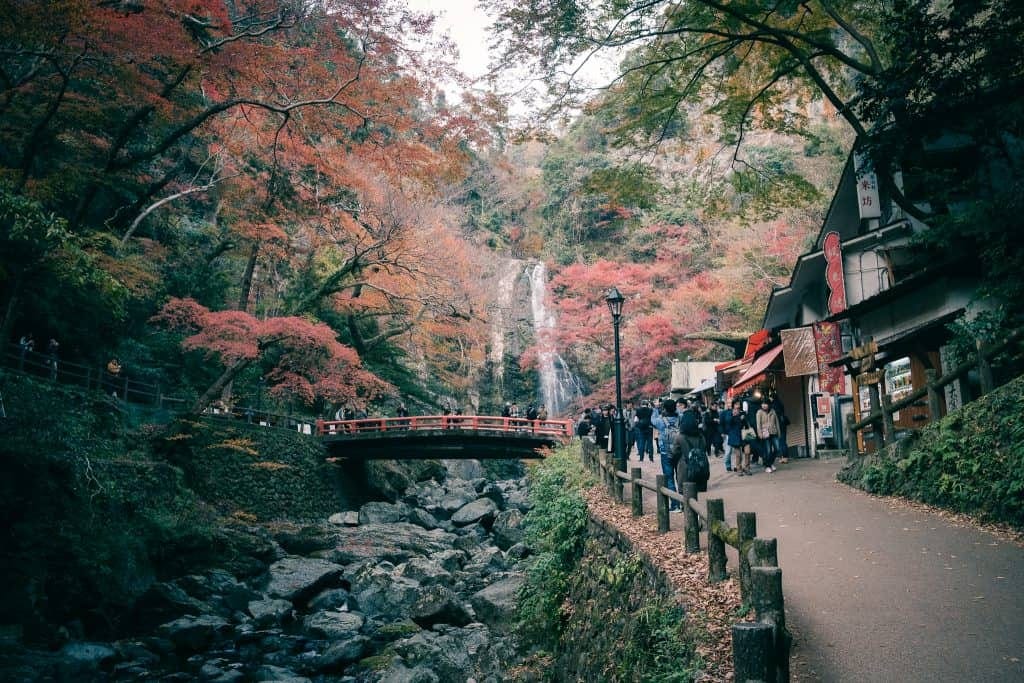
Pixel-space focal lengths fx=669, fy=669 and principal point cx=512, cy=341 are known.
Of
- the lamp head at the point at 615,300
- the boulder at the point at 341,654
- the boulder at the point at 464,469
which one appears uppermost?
the lamp head at the point at 615,300

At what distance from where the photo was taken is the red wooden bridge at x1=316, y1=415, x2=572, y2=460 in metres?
24.8

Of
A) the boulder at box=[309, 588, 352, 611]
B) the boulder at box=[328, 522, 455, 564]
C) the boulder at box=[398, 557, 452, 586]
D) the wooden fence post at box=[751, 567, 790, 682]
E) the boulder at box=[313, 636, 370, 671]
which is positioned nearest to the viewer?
the wooden fence post at box=[751, 567, 790, 682]

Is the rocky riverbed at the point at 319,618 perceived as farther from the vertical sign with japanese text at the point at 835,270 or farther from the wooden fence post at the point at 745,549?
the vertical sign with japanese text at the point at 835,270

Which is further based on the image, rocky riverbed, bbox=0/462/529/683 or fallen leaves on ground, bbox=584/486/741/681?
rocky riverbed, bbox=0/462/529/683

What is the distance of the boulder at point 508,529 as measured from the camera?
2055 centimetres

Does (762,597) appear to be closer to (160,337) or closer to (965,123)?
(965,123)

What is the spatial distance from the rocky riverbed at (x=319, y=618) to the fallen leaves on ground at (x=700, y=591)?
4222 mm

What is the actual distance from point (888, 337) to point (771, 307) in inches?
241

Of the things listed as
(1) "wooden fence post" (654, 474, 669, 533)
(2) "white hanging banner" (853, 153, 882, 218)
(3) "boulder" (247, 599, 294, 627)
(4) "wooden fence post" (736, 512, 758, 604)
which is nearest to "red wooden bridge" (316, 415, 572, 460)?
(3) "boulder" (247, 599, 294, 627)

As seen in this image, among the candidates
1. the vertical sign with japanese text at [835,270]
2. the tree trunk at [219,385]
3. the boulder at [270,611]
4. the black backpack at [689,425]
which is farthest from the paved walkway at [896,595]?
the tree trunk at [219,385]

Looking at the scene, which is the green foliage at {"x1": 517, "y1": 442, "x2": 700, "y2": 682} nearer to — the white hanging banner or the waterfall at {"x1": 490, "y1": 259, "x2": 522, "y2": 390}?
the white hanging banner

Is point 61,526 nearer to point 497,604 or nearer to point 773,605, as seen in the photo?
point 497,604

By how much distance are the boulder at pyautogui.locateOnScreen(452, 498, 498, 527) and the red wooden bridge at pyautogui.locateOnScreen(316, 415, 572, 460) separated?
2270 mm

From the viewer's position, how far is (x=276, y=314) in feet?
84.6
